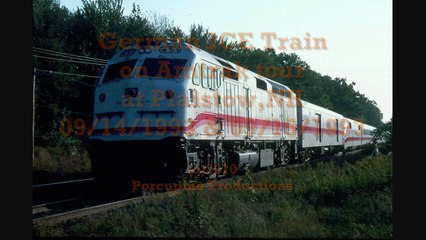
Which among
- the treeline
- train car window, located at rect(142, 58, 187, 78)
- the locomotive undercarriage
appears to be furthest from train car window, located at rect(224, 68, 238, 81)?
the treeline

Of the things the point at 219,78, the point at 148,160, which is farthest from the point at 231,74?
the point at 148,160

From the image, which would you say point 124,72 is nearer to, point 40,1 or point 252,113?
point 252,113

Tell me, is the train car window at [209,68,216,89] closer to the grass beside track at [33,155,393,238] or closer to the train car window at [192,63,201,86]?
the train car window at [192,63,201,86]

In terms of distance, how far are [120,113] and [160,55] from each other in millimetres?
2130

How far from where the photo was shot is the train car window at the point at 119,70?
1101 cm

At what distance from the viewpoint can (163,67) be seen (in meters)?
10.8

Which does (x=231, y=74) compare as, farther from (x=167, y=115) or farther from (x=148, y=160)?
(x=148, y=160)

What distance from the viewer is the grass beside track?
6980 mm

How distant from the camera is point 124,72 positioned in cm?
1104

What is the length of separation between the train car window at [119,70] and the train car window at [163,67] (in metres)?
0.45

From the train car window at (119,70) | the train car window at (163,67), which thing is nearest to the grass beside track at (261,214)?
the train car window at (163,67)

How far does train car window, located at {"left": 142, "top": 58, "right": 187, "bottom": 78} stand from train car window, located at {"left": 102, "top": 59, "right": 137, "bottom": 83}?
1.48 feet

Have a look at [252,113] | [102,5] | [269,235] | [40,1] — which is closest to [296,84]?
[102,5]

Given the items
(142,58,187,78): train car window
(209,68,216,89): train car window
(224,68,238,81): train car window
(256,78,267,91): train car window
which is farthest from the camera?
(256,78,267,91): train car window
